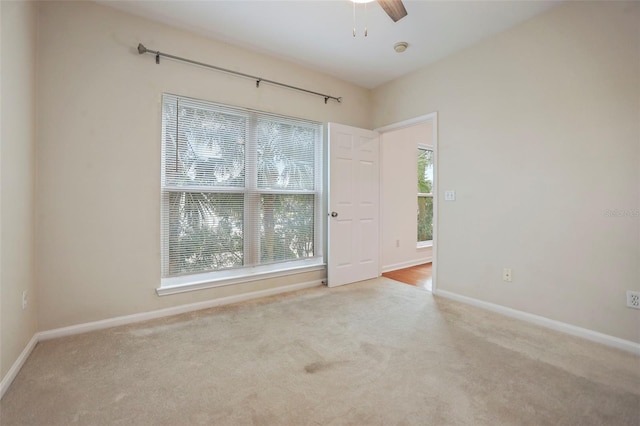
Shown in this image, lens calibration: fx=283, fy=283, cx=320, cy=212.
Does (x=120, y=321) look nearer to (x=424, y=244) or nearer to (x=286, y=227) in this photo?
(x=286, y=227)

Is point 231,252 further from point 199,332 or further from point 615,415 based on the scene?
point 615,415

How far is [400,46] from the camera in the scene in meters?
2.91

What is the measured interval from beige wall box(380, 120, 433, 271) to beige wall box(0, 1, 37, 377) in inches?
147

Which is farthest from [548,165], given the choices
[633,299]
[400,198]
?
[400,198]

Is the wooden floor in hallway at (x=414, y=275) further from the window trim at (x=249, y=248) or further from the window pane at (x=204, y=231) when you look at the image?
the window pane at (x=204, y=231)

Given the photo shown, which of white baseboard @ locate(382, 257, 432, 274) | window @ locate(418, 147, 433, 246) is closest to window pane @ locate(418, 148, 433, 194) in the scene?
window @ locate(418, 147, 433, 246)

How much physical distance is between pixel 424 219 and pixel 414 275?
4.86 ft

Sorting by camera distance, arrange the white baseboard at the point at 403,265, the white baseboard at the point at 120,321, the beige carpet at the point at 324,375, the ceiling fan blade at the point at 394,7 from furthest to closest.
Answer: the white baseboard at the point at 403,265 → the ceiling fan blade at the point at 394,7 → the white baseboard at the point at 120,321 → the beige carpet at the point at 324,375

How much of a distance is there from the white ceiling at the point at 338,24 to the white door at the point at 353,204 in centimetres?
90

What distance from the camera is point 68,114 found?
221cm

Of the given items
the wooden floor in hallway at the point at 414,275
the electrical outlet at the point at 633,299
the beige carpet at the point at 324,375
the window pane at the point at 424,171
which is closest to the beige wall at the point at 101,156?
the beige carpet at the point at 324,375

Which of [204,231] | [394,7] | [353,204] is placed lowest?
[204,231]

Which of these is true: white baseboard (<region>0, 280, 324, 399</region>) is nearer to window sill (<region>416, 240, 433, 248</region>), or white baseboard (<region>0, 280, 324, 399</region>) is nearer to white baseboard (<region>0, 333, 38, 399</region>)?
white baseboard (<region>0, 333, 38, 399</region>)

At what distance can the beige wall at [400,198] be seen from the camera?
4.45 meters
